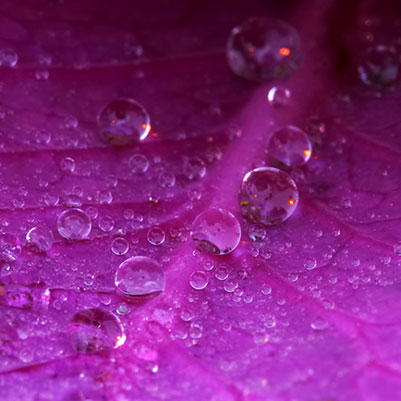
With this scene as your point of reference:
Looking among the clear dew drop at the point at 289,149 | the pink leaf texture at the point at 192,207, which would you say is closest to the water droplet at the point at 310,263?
the pink leaf texture at the point at 192,207

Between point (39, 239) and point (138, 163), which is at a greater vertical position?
point (138, 163)

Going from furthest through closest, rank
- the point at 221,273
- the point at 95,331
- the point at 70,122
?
the point at 70,122 < the point at 221,273 < the point at 95,331

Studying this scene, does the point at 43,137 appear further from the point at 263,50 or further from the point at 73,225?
the point at 263,50

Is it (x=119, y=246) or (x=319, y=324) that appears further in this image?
(x=119, y=246)

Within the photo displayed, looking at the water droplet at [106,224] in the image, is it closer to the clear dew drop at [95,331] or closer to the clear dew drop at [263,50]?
the clear dew drop at [95,331]

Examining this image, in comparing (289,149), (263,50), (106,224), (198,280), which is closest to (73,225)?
(106,224)

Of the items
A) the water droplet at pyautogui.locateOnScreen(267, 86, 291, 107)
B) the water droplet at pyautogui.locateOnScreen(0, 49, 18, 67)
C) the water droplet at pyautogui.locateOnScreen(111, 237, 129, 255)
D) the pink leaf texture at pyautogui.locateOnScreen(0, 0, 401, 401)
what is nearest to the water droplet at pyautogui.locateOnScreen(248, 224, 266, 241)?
the pink leaf texture at pyautogui.locateOnScreen(0, 0, 401, 401)
